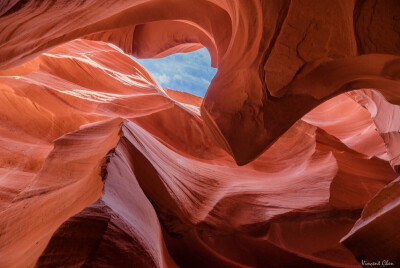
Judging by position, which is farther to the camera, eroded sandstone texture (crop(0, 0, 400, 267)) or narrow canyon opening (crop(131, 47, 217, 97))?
narrow canyon opening (crop(131, 47, 217, 97))

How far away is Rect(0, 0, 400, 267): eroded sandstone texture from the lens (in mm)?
2463

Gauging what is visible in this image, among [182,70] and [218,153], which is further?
[182,70]

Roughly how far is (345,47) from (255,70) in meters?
0.88

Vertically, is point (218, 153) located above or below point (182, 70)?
below

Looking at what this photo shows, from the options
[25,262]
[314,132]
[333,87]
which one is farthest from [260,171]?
[25,262]

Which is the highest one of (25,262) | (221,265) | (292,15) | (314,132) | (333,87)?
(292,15)

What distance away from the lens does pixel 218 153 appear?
621cm

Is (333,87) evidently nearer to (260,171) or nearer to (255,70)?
(255,70)

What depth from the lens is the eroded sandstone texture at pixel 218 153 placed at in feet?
8.08

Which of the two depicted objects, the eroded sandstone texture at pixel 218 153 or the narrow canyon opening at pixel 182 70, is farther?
the narrow canyon opening at pixel 182 70

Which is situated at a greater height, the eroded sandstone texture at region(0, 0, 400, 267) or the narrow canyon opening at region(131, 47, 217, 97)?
the narrow canyon opening at region(131, 47, 217, 97)

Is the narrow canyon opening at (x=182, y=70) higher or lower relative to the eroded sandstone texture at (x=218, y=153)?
higher

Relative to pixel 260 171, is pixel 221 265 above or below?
below

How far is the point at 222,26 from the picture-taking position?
4430 mm
